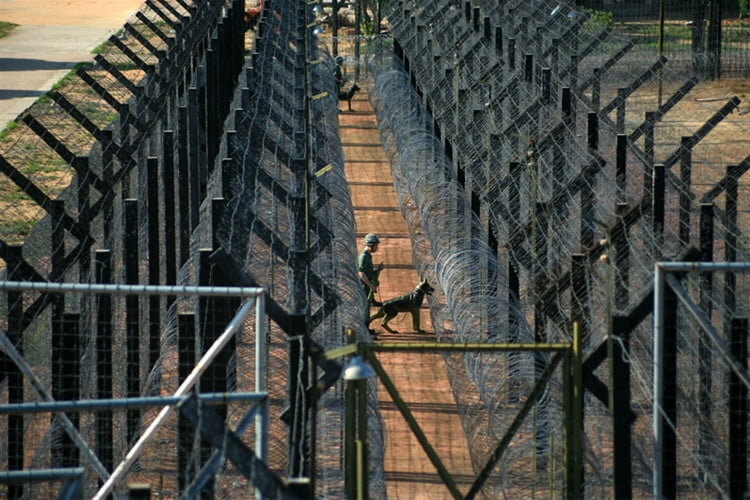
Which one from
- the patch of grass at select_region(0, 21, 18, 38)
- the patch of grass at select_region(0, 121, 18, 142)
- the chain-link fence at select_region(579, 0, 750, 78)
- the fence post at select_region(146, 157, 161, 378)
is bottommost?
the fence post at select_region(146, 157, 161, 378)

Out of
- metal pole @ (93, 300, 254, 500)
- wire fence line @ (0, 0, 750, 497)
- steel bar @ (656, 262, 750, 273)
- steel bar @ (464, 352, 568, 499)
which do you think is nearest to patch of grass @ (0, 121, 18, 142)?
wire fence line @ (0, 0, 750, 497)

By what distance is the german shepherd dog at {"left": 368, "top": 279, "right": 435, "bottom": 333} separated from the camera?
1435 cm

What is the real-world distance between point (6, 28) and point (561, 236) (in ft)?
93.4

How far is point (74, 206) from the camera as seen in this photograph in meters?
14.1

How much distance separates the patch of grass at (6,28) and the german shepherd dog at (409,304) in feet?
81.9

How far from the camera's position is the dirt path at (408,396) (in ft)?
34.8

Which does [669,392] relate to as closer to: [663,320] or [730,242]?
[663,320]

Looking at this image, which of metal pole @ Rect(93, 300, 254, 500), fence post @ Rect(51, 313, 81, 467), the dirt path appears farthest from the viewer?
the dirt path

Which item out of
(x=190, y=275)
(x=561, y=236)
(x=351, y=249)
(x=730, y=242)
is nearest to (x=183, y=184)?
(x=351, y=249)

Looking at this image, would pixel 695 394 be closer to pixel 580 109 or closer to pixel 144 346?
pixel 144 346

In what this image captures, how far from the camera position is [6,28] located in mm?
38969

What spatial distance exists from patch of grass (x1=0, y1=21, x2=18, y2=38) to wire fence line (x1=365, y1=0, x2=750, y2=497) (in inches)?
658

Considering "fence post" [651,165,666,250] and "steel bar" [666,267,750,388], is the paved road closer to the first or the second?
"fence post" [651,165,666,250]

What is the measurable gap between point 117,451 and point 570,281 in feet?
9.93
